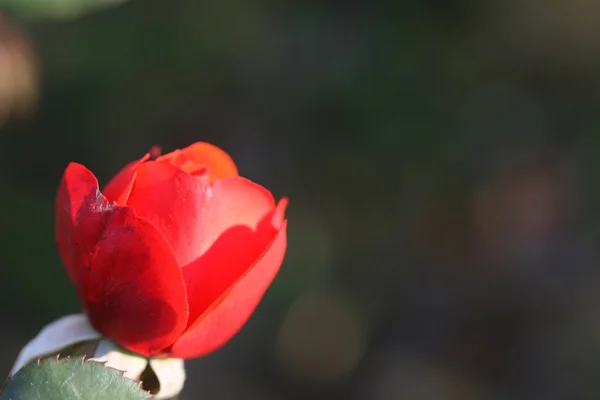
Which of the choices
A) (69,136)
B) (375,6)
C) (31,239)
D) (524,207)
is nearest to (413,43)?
(375,6)

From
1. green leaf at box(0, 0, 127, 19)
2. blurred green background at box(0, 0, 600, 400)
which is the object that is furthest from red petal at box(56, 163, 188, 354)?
blurred green background at box(0, 0, 600, 400)

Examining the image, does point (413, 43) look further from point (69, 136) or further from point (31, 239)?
point (31, 239)

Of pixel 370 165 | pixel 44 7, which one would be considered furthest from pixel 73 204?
pixel 370 165

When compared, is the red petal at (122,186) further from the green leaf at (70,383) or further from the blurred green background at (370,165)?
the blurred green background at (370,165)

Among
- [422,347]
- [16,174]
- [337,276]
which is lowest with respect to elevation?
[422,347]

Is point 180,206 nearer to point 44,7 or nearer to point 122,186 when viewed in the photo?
point 122,186

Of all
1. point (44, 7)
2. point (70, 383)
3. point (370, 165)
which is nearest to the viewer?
point (70, 383)
